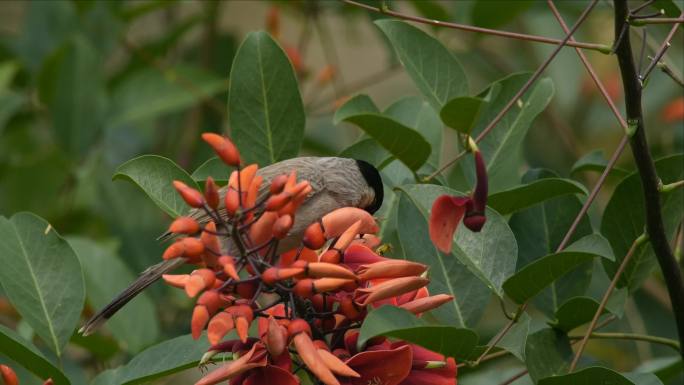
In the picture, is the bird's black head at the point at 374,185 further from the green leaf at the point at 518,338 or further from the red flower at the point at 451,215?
the red flower at the point at 451,215

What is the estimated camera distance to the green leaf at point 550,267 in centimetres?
195

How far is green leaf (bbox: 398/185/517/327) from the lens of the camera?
212 centimetres

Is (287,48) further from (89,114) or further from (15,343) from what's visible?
(15,343)

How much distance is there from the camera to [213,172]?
2512 mm

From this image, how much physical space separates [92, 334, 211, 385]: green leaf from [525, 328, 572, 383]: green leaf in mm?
631

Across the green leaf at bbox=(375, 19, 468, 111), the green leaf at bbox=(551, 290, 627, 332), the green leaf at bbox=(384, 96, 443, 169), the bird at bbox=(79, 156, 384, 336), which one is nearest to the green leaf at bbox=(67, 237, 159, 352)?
the bird at bbox=(79, 156, 384, 336)

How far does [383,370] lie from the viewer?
175 cm

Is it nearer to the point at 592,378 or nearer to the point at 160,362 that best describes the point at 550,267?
the point at 592,378


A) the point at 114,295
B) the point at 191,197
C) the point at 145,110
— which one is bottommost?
the point at 114,295

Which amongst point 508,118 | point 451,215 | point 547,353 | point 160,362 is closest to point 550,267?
point 547,353

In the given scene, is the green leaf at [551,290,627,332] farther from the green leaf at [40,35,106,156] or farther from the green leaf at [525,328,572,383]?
the green leaf at [40,35,106,156]

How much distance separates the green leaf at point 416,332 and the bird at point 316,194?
2.36ft

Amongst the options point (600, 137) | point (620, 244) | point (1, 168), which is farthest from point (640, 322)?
point (1, 168)

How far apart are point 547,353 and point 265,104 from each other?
2.90 feet
